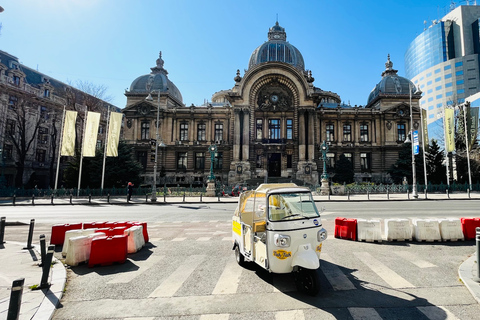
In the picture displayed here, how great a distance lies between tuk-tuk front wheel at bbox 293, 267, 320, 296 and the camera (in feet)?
14.5

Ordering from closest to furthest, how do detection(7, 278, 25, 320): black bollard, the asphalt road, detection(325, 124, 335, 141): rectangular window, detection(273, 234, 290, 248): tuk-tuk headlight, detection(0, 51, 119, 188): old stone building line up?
detection(7, 278, 25, 320): black bollard
the asphalt road
detection(273, 234, 290, 248): tuk-tuk headlight
detection(0, 51, 119, 188): old stone building
detection(325, 124, 335, 141): rectangular window

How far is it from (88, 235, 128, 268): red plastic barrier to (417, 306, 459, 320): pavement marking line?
6517mm

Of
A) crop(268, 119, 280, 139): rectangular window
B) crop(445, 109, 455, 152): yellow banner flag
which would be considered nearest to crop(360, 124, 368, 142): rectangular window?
crop(445, 109, 455, 152): yellow banner flag

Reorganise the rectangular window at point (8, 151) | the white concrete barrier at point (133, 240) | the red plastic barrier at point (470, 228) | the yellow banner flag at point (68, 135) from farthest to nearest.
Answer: the rectangular window at point (8, 151) → the yellow banner flag at point (68, 135) → the red plastic barrier at point (470, 228) → the white concrete barrier at point (133, 240)

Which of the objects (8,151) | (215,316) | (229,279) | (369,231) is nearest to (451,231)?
(369,231)

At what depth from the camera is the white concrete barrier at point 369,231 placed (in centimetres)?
823

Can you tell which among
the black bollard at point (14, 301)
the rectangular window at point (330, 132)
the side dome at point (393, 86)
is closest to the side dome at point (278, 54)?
the rectangular window at point (330, 132)

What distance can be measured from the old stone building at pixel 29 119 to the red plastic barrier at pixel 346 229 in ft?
128

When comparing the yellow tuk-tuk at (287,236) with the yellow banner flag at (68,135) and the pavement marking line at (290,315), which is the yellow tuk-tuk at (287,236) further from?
the yellow banner flag at (68,135)

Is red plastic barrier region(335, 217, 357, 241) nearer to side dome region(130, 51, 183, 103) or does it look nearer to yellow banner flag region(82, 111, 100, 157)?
yellow banner flag region(82, 111, 100, 157)

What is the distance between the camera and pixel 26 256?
6.78 meters

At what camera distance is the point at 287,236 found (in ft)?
15.2

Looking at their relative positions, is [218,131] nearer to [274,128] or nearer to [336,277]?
[274,128]

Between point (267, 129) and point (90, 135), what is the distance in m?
25.1
